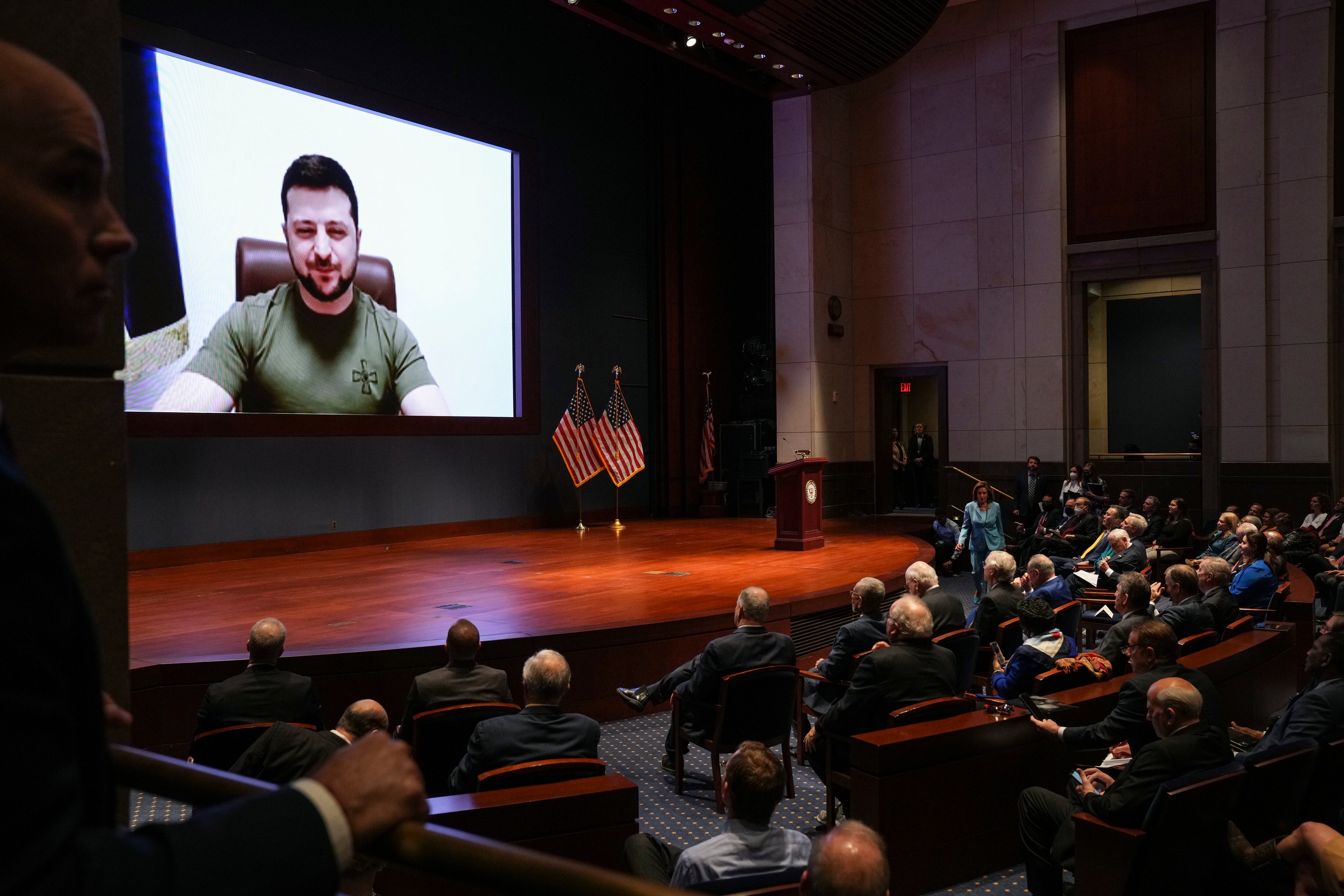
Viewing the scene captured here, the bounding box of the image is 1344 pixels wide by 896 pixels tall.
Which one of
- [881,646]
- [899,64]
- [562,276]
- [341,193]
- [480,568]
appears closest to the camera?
[881,646]

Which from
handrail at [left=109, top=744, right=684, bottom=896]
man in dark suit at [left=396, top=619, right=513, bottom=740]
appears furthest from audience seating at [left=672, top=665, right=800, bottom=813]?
handrail at [left=109, top=744, right=684, bottom=896]

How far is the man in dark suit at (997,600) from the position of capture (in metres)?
5.74

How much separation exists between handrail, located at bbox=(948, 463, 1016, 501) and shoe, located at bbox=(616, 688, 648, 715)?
28.3 feet

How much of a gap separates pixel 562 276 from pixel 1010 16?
744 cm

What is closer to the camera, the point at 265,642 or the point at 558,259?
the point at 265,642

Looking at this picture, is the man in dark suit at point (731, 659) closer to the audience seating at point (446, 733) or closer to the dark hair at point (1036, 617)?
the audience seating at point (446, 733)

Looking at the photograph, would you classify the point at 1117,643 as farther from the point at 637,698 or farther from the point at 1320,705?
the point at 637,698

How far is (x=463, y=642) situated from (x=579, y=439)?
8525 mm

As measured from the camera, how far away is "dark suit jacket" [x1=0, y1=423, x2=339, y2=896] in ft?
2.14

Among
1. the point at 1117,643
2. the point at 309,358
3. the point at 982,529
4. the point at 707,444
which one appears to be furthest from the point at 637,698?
the point at 707,444

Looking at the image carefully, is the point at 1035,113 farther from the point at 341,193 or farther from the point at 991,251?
the point at 341,193

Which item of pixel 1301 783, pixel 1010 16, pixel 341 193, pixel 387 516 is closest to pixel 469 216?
pixel 341 193

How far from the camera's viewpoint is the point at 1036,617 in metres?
5.07

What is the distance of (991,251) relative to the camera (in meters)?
14.6
